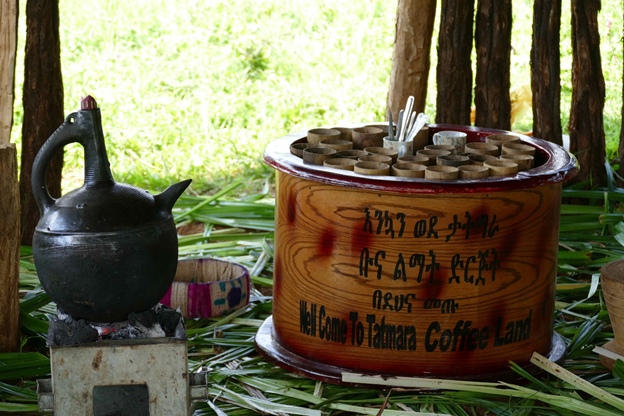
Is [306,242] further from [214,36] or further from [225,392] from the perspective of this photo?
[214,36]

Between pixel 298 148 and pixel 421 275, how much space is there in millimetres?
739

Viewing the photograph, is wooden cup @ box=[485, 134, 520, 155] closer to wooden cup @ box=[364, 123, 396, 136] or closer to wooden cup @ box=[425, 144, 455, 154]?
wooden cup @ box=[425, 144, 455, 154]

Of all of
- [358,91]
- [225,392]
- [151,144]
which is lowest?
[225,392]

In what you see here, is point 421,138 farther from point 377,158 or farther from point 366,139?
point 377,158

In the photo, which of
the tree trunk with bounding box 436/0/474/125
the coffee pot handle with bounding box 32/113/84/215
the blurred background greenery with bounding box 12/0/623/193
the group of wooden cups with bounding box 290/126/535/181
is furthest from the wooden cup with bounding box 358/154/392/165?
the blurred background greenery with bounding box 12/0/623/193

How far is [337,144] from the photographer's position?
3047mm

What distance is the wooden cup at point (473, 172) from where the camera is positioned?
2531mm

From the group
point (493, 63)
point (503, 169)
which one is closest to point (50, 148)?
point (503, 169)

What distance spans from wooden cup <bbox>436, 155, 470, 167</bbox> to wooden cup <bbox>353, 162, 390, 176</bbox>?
0.20 m

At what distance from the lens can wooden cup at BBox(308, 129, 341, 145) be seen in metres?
3.09

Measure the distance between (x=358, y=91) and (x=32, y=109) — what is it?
314 centimetres

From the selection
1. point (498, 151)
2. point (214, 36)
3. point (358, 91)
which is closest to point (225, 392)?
point (498, 151)

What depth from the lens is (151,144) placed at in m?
5.71

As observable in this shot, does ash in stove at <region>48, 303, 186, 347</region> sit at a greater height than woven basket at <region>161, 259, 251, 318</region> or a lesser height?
greater
